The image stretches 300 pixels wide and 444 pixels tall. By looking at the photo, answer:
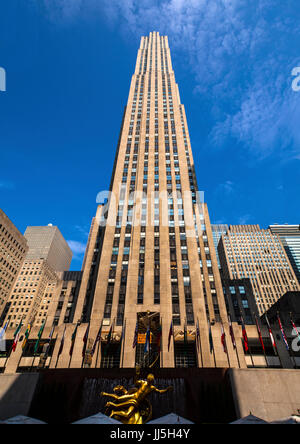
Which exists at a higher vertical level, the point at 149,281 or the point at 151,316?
the point at 149,281

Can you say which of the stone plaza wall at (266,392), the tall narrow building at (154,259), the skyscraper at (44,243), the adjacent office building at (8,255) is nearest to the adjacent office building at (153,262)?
the tall narrow building at (154,259)

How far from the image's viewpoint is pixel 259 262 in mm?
135125

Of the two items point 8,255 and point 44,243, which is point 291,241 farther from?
point 44,243

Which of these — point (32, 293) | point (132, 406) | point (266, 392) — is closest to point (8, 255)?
point (32, 293)

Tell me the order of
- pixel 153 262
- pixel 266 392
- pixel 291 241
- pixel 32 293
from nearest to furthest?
pixel 266 392 → pixel 153 262 → pixel 32 293 → pixel 291 241

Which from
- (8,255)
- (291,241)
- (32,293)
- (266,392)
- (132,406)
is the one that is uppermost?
(291,241)

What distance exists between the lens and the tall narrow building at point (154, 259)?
132 feet

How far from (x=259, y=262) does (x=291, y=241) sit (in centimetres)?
5513

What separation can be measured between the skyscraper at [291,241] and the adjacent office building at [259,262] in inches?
903

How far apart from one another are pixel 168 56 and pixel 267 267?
130 m

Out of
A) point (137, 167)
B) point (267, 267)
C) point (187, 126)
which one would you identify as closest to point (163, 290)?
point (137, 167)

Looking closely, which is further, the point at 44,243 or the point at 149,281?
the point at 44,243

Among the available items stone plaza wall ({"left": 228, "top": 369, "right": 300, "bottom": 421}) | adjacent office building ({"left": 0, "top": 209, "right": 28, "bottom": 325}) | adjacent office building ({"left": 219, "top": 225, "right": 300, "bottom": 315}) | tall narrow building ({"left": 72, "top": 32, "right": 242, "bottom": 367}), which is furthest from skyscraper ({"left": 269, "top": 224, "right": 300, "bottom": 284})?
adjacent office building ({"left": 0, "top": 209, "right": 28, "bottom": 325})

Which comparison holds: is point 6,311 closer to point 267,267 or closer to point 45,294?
point 45,294
